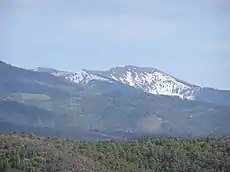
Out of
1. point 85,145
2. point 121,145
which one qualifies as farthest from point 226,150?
point 85,145

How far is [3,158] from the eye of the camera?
255 feet

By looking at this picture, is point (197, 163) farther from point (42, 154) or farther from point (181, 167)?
point (42, 154)

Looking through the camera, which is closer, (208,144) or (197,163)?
(197,163)

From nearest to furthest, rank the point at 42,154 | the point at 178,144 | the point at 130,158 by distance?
the point at 42,154 < the point at 130,158 < the point at 178,144

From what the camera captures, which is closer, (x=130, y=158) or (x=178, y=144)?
(x=130, y=158)

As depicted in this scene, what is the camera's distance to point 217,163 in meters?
88.4

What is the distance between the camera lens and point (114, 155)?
87.4 m

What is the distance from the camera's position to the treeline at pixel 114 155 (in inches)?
3009

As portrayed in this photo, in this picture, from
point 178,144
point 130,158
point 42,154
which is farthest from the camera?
point 178,144

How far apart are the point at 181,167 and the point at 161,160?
128 inches

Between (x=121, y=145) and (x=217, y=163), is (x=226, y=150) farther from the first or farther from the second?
(x=121, y=145)

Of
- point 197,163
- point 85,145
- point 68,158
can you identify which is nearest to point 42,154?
point 68,158

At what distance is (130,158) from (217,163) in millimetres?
13065

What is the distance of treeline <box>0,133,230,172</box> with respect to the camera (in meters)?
76.4
